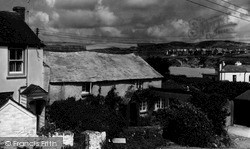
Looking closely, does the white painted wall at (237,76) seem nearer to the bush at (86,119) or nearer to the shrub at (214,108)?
the shrub at (214,108)

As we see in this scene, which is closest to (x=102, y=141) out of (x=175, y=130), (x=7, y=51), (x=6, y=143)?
(x=6, y=143)

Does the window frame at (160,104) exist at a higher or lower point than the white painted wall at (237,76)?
lower

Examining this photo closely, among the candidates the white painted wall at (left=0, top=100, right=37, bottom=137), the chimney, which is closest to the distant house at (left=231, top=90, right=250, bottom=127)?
the white painted wall at (left=0, top=100, right=37, bottom=137)

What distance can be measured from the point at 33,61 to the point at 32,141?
7088mm

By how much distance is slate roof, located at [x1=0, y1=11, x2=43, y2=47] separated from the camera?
63.1 feet

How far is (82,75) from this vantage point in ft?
90.8

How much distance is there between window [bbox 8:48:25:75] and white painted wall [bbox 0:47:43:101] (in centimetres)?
32

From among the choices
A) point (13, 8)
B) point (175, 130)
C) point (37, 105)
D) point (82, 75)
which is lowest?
point (175, 130)

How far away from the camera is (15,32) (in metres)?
20.2

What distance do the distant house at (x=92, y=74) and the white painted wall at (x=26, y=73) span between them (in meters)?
3.31

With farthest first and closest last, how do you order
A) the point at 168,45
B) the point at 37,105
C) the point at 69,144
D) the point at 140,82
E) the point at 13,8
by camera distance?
the point at 168,45 → the point at 140,82 → the point at 13,8 → the point at 37,105 → the point at 69,144

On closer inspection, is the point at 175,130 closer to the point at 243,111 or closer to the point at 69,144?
the point at 69,144

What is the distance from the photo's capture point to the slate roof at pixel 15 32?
63.1ft

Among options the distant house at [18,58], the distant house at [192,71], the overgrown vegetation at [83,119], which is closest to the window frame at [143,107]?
the overgrown vegetation at [83,119]
